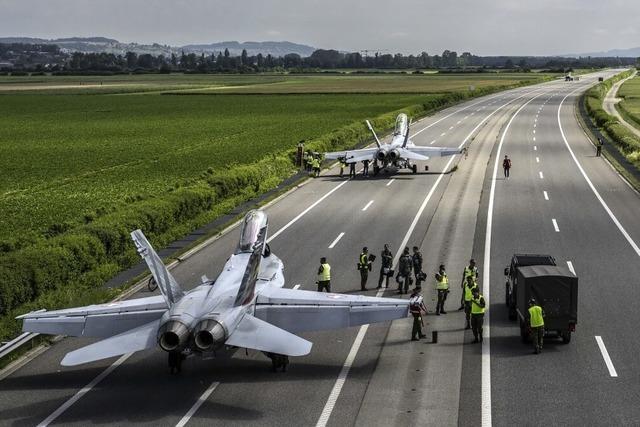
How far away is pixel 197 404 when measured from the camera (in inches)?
885

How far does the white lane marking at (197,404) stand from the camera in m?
21.3

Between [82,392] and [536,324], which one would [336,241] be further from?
[82,392]

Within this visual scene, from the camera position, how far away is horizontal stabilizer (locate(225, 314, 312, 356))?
21.2 meters

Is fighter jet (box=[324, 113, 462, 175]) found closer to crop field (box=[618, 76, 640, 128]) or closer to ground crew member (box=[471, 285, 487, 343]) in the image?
ground crew member (box=[471, 285, 487, 343])

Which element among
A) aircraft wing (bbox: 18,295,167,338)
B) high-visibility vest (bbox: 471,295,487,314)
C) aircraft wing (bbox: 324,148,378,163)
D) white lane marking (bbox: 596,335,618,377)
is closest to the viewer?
aircraft wing (bbox: 18,295,167,338)

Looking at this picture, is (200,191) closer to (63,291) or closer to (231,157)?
(63,291)

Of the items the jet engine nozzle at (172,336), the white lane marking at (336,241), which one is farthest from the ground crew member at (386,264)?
A: the jet engine nozzle at (172,336)

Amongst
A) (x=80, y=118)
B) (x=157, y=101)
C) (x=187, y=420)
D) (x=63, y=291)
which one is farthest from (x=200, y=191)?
(x=157, y=101)

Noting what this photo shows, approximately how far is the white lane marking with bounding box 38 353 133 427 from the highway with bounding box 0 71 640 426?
8 cm

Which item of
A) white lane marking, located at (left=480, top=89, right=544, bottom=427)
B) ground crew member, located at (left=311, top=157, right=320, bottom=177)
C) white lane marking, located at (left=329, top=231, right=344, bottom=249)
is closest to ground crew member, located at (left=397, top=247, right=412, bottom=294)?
white lane marking, located at (left=480, top=89, right=544, bottom=427)

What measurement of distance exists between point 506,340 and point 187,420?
36.7ft

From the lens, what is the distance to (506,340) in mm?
27719

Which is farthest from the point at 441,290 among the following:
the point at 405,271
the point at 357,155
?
the point at 357,155

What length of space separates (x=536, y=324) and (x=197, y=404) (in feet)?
33.9
